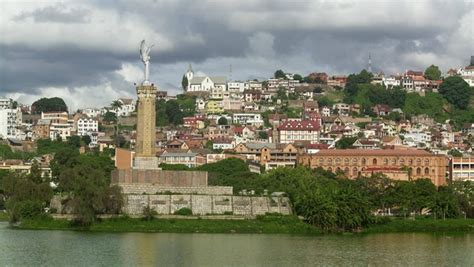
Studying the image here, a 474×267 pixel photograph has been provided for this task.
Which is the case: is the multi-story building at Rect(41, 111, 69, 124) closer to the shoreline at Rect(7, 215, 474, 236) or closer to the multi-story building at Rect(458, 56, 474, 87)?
the multi-story building at Rect(458, 56, 474, 87)

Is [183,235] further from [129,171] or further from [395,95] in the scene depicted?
[395,95]

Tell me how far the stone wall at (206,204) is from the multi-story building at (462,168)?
43.6 meters

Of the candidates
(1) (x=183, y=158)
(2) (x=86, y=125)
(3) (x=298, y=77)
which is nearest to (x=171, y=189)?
(1) (x=183, y=158)

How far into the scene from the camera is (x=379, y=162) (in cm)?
11356

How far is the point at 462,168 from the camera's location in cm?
11462

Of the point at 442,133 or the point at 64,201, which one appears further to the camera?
the point at 442,133

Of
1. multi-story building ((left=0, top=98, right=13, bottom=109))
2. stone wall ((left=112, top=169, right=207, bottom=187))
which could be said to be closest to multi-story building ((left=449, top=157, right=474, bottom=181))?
stone wall ((left=112, top=169, right=207, bottom=187))

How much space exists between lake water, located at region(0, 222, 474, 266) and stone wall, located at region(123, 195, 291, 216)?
607cm

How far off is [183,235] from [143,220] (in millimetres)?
5443

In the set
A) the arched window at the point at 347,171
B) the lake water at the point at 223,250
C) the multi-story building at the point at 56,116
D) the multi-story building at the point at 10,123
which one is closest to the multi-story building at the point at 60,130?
the multi-story building at the point at 56,116

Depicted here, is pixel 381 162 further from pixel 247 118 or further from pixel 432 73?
pixel 432 73

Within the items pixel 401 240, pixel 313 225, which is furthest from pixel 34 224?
pixel 401 240

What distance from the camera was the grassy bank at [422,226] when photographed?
243 ft

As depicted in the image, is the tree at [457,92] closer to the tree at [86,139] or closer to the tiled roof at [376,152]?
the tiled roof at [376,152]
